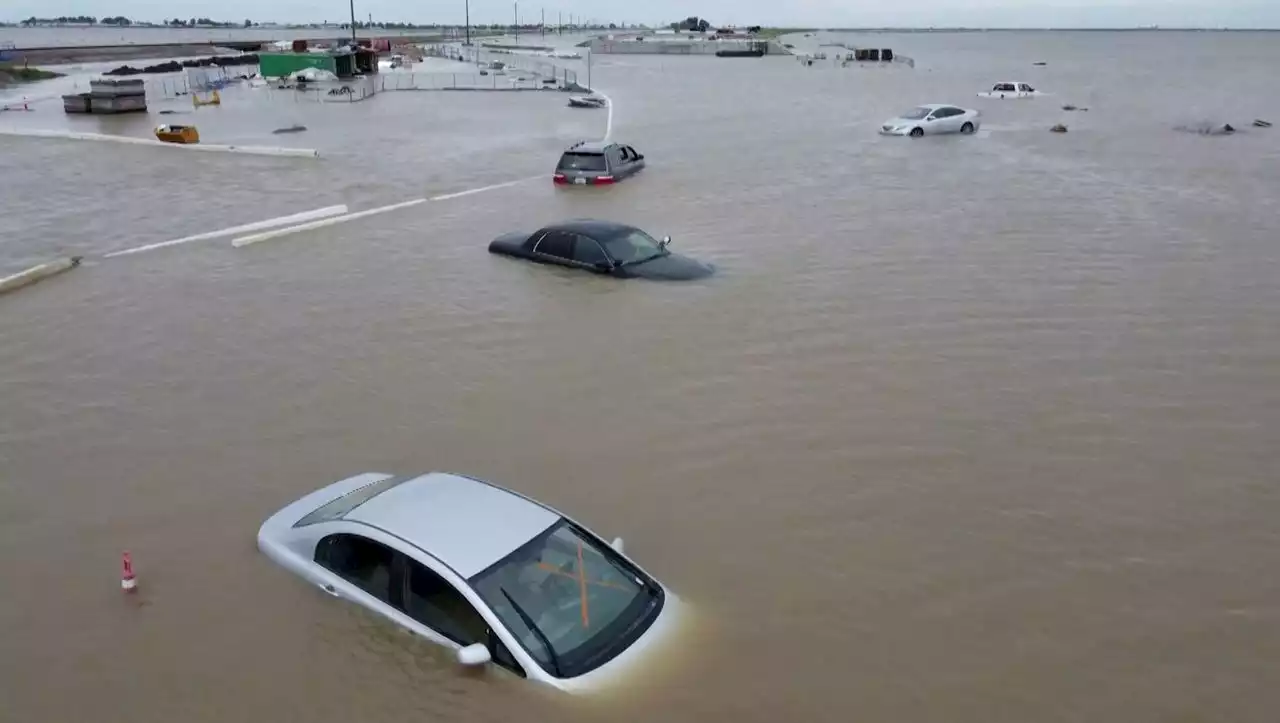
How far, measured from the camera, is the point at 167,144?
37.1 metres

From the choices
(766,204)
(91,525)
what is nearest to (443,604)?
(91,525)

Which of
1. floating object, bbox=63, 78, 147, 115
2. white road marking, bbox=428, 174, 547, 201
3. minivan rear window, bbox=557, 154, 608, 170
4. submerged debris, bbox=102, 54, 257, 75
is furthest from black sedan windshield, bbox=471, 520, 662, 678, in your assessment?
submerged debris, bbox=102, 54, 257, 75

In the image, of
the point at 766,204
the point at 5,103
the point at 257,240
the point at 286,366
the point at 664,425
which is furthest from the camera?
the point at 5,103

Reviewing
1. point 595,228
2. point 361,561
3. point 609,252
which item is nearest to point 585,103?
point 595,228

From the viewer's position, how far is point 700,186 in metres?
27.7

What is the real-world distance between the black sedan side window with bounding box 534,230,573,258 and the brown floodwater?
59 cm

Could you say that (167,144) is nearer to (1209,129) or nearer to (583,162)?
(583,162)

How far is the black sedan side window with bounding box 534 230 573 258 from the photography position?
17891 mm

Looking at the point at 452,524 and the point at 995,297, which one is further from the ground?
the point at 452,524

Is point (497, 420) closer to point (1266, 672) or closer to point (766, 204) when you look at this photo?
point (1266, 672)

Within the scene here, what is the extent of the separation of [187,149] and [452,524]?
33.7 metres

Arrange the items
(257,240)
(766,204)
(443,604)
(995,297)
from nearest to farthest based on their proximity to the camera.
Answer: (443,604)
(995,297)
(257,240)
(766,204)

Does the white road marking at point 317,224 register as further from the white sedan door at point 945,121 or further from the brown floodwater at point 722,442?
the white sedan door at point 945,121

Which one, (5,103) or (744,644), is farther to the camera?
(5,103)
